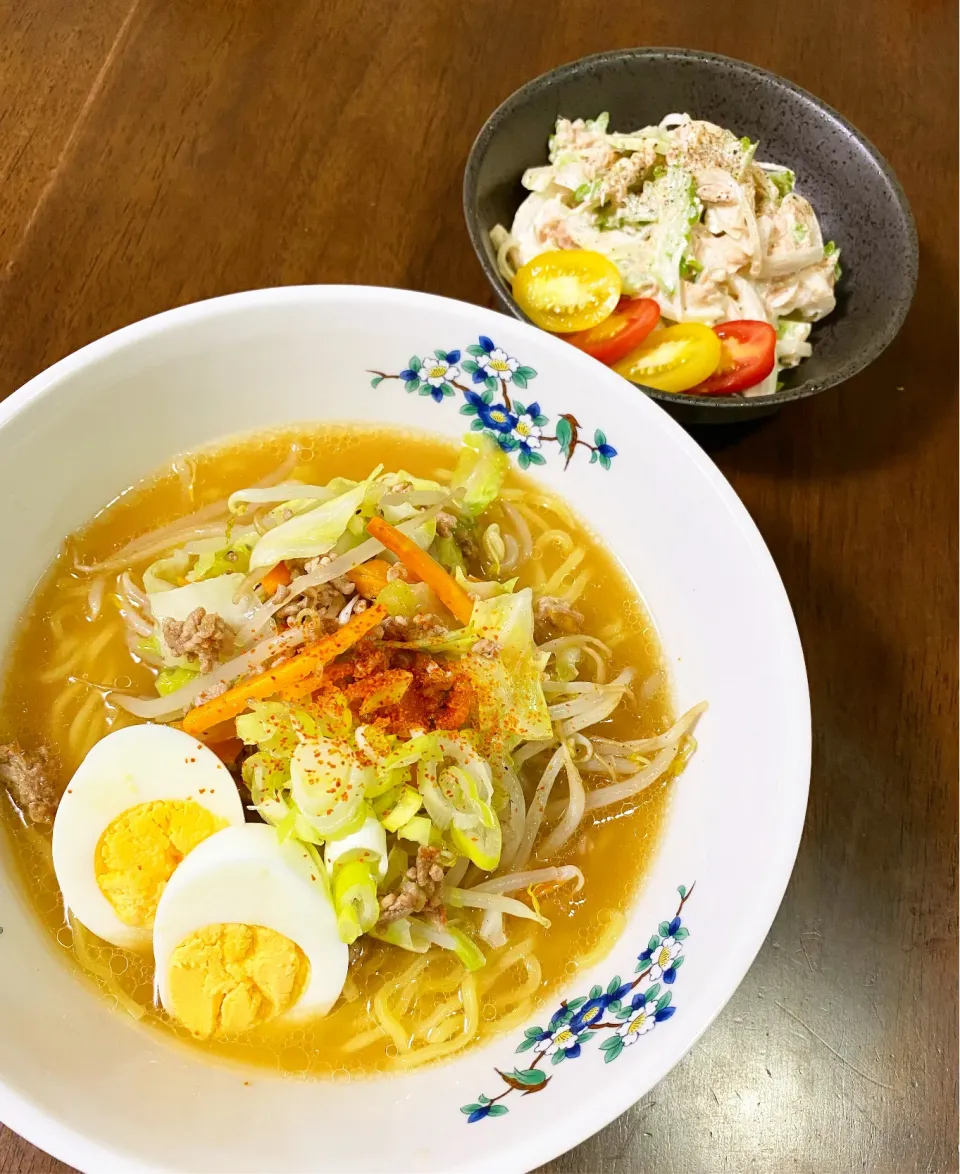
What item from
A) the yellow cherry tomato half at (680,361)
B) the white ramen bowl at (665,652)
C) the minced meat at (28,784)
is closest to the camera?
the white ramen bowl at (665,652)

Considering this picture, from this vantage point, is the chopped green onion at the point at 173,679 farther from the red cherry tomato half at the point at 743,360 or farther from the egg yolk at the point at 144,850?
the red cherry tomato half at the point at 743,360

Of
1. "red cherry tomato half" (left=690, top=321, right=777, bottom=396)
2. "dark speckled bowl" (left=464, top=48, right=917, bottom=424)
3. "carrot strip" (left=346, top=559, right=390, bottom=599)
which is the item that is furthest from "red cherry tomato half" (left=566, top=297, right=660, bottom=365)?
"carrot strip" (left=346, top=559, right=390, bottom=599)

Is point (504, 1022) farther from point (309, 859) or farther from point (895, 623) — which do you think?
point (895, 623)

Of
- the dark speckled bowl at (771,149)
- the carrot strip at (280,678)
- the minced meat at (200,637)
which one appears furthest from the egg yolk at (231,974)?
the dark speckled bowl at (771,149)

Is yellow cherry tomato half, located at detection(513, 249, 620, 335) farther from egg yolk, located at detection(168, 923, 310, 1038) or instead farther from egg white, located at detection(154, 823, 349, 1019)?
egg yolk, located at detection(168, 923, 310, 1038)

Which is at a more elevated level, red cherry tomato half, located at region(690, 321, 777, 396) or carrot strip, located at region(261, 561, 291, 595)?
carrot strip, located at region(261, 561, 291, 595)

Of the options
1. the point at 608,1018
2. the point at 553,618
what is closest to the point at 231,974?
Answer: the point at 608,1018
